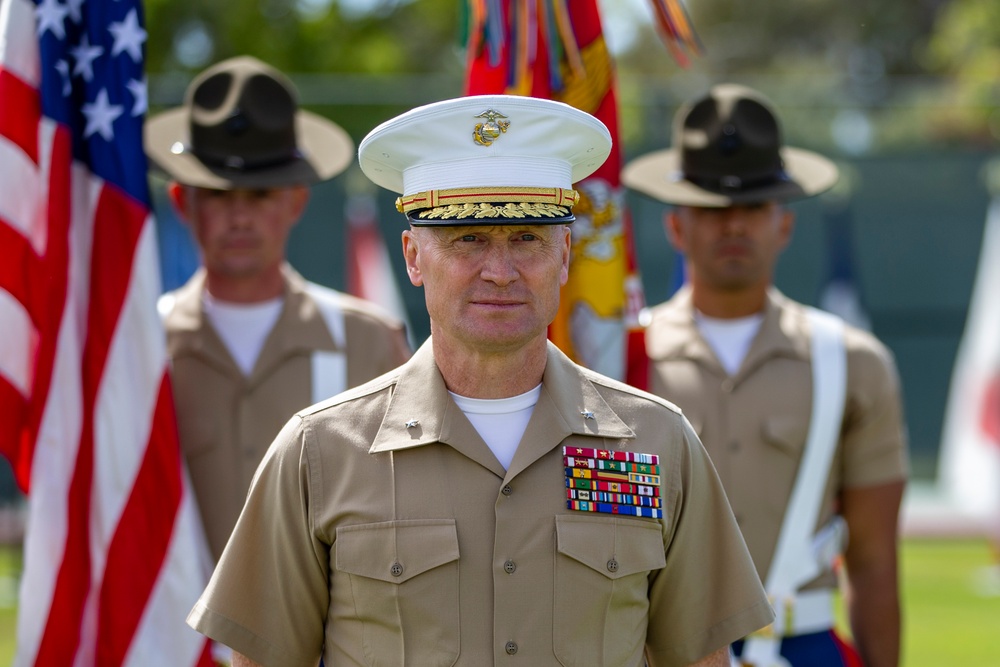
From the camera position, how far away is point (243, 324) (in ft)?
15.5

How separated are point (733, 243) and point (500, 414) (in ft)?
6.45

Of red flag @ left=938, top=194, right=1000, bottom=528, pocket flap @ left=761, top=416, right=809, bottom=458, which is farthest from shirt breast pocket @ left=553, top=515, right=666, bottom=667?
red flag @ left=938, top=194, right=1000, bottom=528

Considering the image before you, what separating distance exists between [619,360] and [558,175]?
1642 mm

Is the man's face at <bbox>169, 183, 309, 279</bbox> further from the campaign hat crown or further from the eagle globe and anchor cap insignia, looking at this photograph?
the eagle globe and anchor cap insignia

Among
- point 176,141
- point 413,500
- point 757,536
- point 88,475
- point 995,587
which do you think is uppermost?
point 176,141

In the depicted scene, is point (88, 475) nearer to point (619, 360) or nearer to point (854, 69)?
point (619, 360)

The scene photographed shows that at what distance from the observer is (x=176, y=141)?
4867 millimetres

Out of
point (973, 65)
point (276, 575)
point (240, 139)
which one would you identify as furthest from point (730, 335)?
point (973, 65)

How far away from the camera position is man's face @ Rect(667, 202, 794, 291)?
185 inches

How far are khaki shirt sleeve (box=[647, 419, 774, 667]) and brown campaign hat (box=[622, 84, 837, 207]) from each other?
6.11 ft

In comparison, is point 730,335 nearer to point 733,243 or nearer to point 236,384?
point 733,243

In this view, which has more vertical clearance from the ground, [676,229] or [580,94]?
[580,94]

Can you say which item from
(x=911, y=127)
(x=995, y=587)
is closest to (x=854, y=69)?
(x=911, y=127)

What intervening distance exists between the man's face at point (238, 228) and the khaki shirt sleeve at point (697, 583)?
6.83 ft
